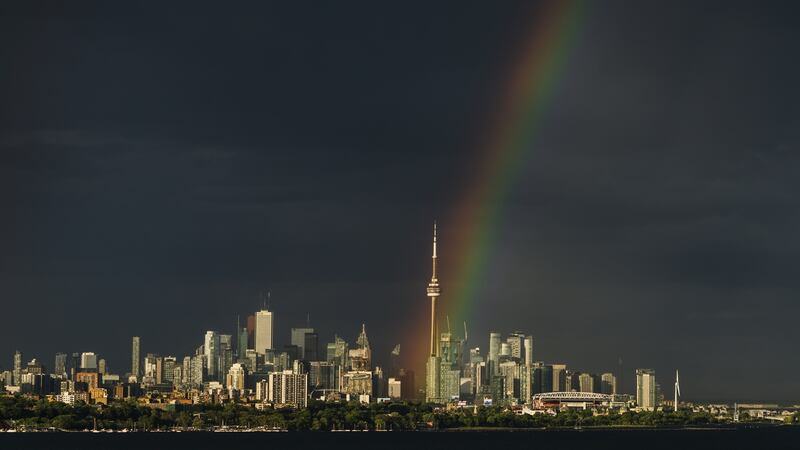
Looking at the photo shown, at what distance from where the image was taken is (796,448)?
195 m

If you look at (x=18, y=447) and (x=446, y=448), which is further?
(x=446, y=448)

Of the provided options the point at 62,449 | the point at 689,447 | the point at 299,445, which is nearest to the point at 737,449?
the point at 689,447

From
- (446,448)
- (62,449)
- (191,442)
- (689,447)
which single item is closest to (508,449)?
(446,448)

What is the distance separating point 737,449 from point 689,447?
639cm

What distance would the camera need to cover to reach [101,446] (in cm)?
18950

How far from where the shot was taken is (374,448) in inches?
7215

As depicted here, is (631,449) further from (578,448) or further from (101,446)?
(101,446)

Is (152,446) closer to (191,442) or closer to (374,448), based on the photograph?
(191,442)

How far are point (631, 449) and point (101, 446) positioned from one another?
215ft

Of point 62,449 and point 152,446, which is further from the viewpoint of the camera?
point 152,446

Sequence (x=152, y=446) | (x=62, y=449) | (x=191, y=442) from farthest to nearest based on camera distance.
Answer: (x=191, y=442) → (x=152, y=446) → (x=62, y=449)

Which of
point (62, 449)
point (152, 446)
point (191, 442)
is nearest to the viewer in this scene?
point (62, 449)

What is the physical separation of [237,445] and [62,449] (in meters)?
27.7

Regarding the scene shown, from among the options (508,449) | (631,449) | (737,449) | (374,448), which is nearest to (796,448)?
(737,449)
